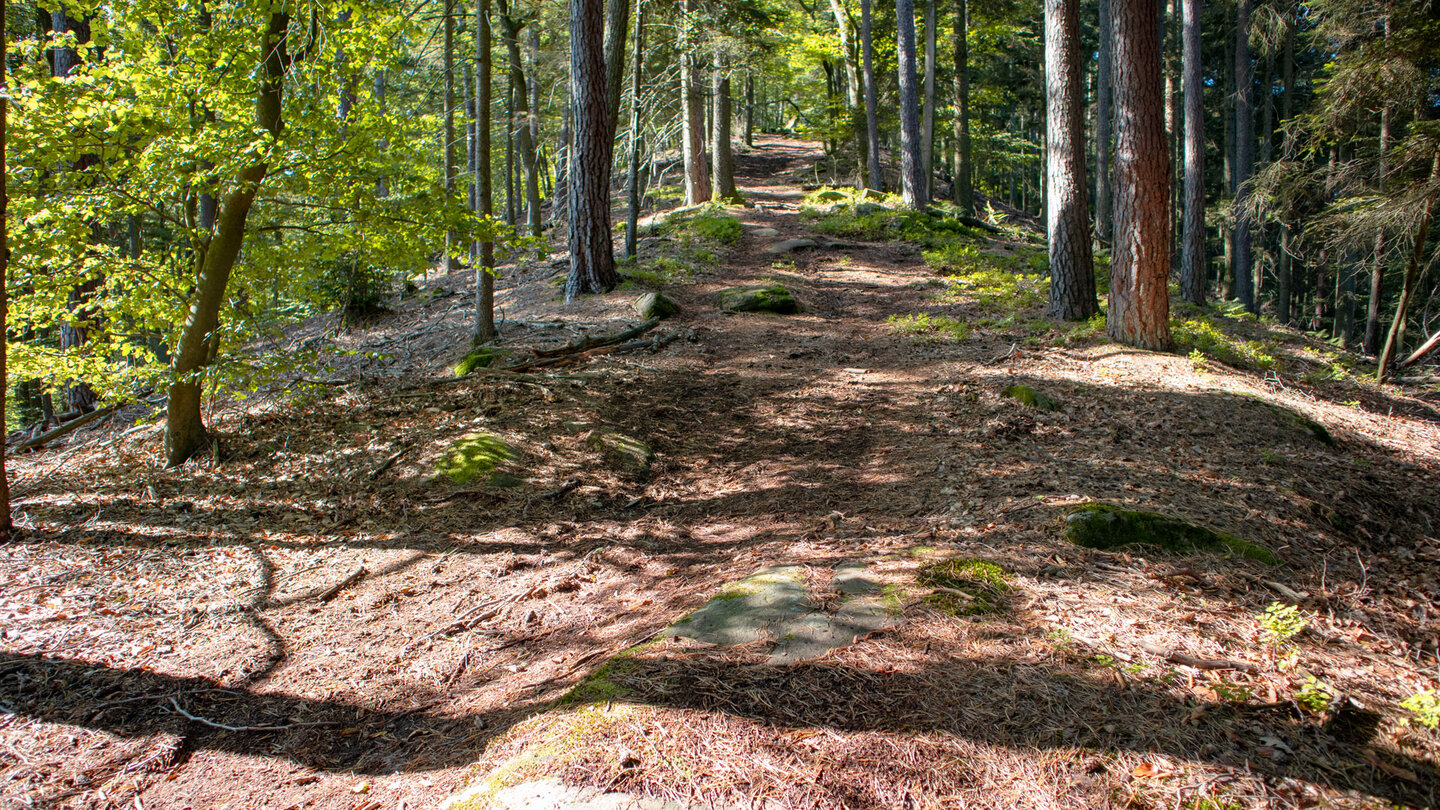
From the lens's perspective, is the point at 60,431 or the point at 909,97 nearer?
the point at 60,431

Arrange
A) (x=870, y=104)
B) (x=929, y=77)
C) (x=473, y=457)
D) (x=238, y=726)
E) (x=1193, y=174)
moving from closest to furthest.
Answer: (x=238, y=726) → (x=473, y=457) → (x=1193, y=174) → (x=870, y=104) → (x=929, y=77)

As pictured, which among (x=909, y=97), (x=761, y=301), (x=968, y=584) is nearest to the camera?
(x=968, y=584)

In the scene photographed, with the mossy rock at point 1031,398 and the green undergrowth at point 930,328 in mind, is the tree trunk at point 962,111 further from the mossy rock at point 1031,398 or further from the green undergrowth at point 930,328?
the mossy rock at point 1031,398

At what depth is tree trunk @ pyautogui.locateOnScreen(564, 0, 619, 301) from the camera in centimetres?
1077

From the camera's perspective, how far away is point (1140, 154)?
27.0ft

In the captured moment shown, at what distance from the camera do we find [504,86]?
26.1 meters

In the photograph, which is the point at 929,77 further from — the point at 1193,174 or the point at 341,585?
the point at 341,585

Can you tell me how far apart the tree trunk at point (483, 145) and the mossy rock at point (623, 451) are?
263 cm

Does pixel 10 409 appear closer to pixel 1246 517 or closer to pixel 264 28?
pixel 264 28

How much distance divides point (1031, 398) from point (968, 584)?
3.81 metres

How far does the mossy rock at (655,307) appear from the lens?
33.7ft

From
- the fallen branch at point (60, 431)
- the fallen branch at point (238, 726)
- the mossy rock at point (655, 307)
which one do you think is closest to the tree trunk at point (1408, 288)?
the mossy rock at point (655, 307)

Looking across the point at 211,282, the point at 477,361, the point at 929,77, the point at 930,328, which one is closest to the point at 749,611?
the point at 477,361

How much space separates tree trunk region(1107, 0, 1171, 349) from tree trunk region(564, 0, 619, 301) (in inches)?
273
